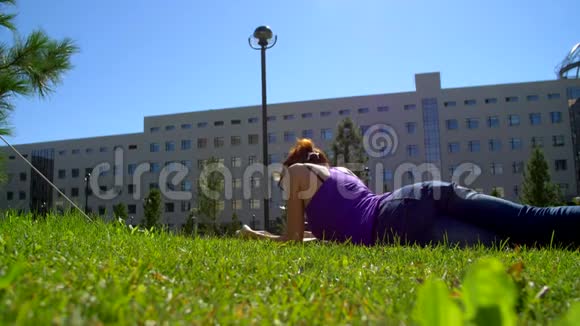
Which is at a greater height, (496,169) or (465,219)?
(496,169)

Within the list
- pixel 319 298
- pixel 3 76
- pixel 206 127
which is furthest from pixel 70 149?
pixel 319 298

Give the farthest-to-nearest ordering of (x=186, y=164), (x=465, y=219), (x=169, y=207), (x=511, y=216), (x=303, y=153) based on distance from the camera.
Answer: (x=186, y=164) → (x=169, y=207) → (x=303, y=153) → (x=465, y=219) → (x=511, y=216)

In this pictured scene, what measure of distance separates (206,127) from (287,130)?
39.9ft

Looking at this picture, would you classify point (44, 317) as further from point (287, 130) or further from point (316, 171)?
point (287, 130)

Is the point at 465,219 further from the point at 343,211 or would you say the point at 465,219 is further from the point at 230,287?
the point at 230,287

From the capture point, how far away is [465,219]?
12.0 ft

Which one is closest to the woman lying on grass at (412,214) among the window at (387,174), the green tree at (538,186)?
the green tree at (538,186)

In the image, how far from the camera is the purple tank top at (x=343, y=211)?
416cm

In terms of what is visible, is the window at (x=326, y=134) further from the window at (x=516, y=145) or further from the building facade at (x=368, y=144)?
the window at (x=516, y=145)

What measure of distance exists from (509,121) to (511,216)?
189 ft

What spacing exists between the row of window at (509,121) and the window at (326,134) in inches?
583

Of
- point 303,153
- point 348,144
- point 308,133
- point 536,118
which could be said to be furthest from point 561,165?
point 303,153

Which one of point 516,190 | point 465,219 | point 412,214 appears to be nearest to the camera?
point 465,219

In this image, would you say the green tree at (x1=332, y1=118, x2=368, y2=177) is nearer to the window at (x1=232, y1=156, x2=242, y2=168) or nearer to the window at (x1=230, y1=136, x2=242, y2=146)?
the window at (x1=232, y1=156, x2=242, y2=168)
